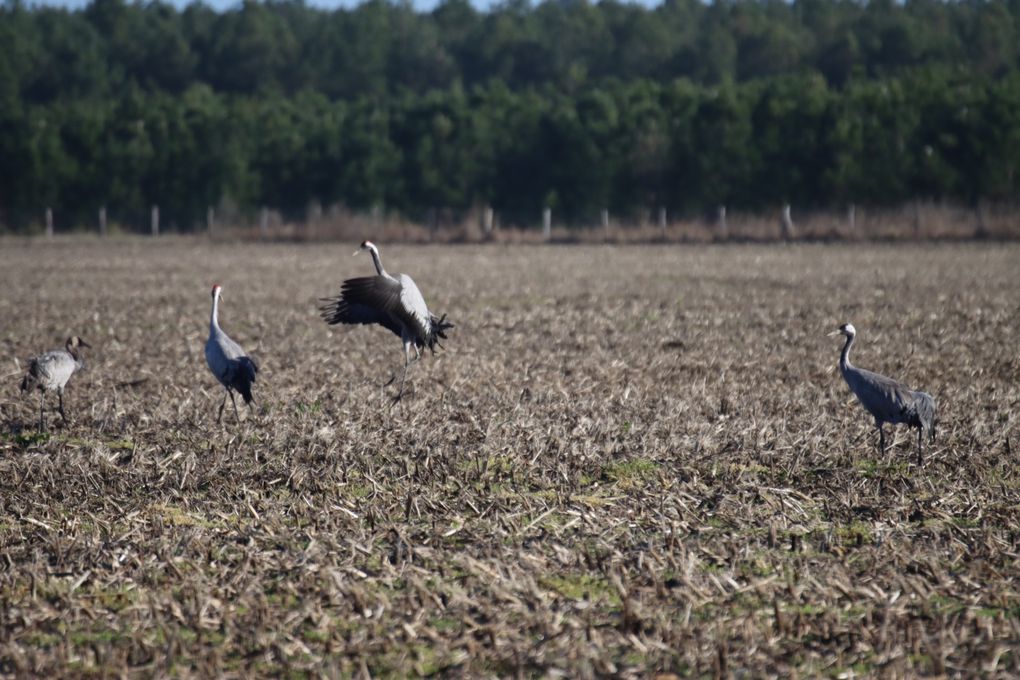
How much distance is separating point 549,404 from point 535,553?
3.81 meters

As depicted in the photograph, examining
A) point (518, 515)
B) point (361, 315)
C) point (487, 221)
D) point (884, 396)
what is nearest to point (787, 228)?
point (487, 221)

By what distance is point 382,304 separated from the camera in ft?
34.4

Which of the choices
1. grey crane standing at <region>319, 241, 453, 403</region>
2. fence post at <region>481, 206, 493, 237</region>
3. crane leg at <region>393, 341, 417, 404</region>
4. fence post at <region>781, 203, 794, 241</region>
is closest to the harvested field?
crane leg at <region>393, 341, 417, 404</region>

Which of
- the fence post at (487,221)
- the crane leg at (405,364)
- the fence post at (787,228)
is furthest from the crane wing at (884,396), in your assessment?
the fence post at (487,221)

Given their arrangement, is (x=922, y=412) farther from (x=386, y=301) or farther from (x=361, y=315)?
(x=361, y=315)

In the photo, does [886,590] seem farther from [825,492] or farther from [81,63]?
[81,63]

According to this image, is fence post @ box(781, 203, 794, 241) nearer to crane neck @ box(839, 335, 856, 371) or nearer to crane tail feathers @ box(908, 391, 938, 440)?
A: crane neck @ box(839, 335, 856, 371)

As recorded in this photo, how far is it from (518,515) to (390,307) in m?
4.54

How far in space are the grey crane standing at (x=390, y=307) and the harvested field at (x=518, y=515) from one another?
0.39 m

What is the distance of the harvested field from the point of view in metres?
4.59

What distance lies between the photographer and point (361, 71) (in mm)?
87625

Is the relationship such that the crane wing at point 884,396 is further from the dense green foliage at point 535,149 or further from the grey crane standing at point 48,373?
the dense green foliage at point 535,149

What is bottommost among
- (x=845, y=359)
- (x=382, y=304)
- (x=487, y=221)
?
(x=845, y=359)

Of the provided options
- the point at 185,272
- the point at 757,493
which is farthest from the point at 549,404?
the point at 185,272
